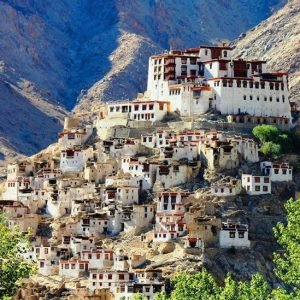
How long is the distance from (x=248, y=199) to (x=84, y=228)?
42.0ft

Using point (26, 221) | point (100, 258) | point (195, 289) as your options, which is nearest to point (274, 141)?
point (100, 258)

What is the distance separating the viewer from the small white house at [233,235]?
384 feet

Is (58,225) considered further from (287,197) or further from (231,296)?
(231,296)

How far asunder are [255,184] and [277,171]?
338cm

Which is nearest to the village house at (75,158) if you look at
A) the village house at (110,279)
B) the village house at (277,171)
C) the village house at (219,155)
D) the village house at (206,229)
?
the village house at (219,155)

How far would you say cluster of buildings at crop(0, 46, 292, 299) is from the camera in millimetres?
117188

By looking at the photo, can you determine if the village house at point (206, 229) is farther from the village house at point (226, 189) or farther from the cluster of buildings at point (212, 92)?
the cluster of buildings at point (212, 92)

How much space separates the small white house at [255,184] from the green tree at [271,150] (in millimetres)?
5219

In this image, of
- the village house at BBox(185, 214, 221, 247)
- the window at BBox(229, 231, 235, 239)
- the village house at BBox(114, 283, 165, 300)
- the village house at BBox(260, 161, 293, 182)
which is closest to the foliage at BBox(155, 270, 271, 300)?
the village house at BBox(114, 283, 165, 300)

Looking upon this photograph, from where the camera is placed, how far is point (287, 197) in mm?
124062

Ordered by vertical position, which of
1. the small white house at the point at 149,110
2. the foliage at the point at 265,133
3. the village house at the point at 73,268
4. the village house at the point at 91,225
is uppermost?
the small white house at the point at 149,110

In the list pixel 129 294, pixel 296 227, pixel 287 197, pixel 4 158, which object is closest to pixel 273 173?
pixel 287 197

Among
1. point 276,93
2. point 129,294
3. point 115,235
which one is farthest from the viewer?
point 276,93

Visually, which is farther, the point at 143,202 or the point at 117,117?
the point at 117,117
